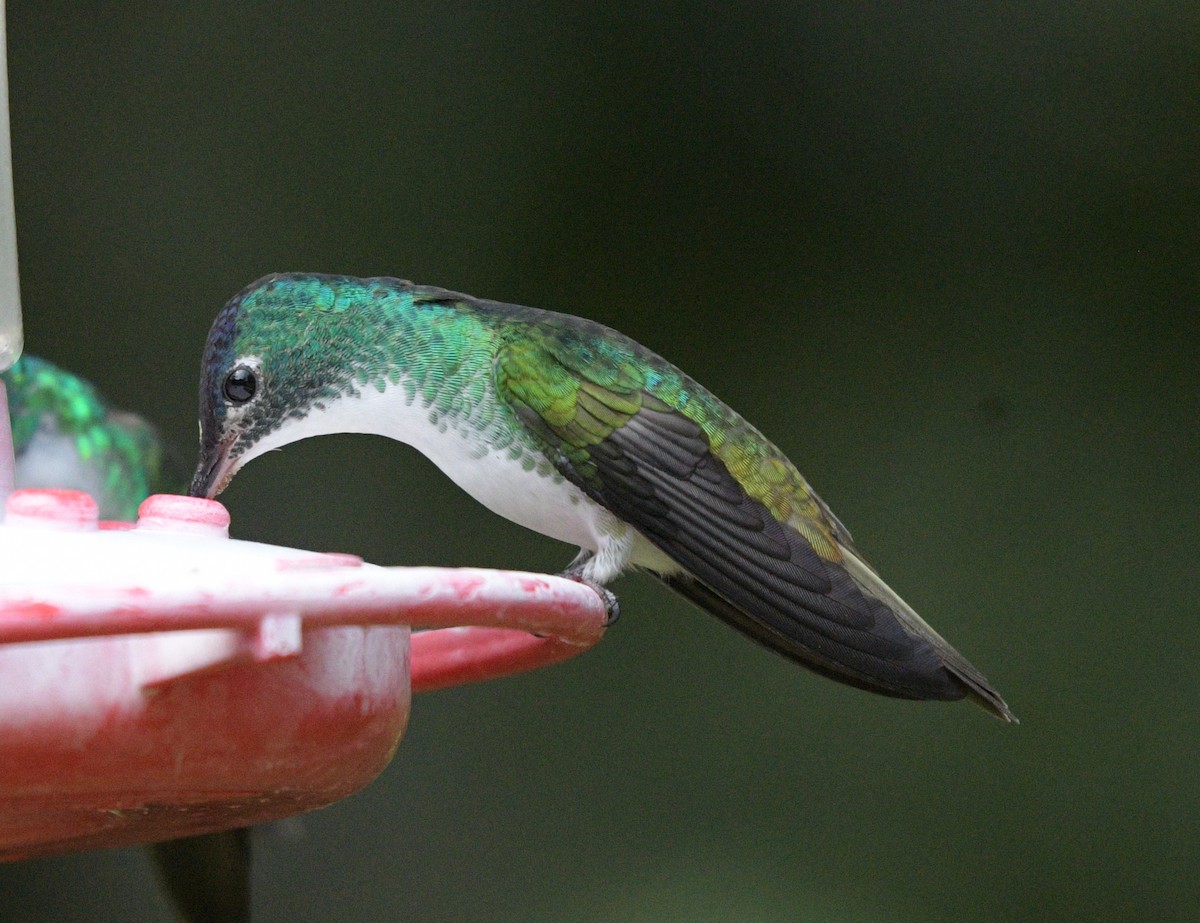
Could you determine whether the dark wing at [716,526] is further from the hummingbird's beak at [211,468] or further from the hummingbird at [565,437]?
the hummingbird's beak at [211,468]

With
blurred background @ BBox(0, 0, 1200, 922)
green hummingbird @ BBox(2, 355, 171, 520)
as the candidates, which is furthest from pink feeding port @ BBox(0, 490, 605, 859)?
blurred background @ BBox(0, 0, 1200, 922)

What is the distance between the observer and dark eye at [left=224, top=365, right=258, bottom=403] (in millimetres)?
1095

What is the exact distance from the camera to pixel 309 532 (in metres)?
2.73

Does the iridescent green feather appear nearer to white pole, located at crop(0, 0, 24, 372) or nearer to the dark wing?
the dark wing

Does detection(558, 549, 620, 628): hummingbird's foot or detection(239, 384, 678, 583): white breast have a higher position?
detection(239, 384, 678, 583): white breast

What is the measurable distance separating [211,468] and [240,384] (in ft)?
0.23

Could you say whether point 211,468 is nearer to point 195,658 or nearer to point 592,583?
point 592,583

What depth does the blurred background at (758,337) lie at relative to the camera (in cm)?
268

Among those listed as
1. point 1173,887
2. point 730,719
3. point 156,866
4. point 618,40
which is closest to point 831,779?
point 730,719

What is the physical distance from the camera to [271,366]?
113 centimetres

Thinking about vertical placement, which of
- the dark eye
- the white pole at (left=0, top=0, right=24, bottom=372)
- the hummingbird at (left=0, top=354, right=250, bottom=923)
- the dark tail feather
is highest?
the white pole at (left=0, top=0, right=24, bottom=372)

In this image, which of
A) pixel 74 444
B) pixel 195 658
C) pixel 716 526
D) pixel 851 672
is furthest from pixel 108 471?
pixel 195 658

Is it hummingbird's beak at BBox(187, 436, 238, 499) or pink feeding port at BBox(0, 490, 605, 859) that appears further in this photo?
hummingbird's beak at BBox(187, 436, 238, 499)

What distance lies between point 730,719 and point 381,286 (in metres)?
1.70
